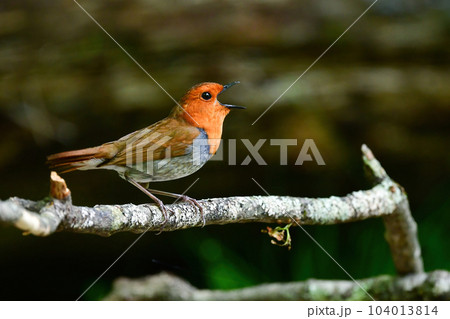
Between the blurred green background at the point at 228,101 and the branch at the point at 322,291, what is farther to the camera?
the blurred green background at the point at 228,101

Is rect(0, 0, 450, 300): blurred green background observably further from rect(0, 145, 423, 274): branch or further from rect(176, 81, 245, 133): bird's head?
rect(176, 81, 245, 133): bird's head

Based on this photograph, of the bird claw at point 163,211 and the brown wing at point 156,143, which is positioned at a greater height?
the brown wing at point 156,143

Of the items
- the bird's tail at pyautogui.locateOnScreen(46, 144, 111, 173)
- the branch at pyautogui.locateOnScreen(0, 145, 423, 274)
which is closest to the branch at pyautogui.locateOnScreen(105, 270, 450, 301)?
the branch at pyautogui.locateOnScreen(0, 145, 423, 274)

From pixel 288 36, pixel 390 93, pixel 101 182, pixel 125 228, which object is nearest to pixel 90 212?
pixel 125 228

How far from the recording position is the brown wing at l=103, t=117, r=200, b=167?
3.61ft

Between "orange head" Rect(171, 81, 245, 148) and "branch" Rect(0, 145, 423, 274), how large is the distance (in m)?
0.20

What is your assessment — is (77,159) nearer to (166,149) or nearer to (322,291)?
(166,149)

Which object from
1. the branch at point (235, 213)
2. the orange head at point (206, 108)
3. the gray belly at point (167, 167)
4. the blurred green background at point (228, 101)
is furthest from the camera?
the blurred green background at point (228, 101)

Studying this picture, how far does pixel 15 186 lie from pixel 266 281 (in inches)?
39.1

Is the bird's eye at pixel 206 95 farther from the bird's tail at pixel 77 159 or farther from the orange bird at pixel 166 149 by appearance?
the bird's tail at pixel 77 159

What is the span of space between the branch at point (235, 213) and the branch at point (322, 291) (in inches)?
2.3

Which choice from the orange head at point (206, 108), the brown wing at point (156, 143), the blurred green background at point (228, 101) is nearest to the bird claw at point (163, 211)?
the brown wing at point (156, 143)

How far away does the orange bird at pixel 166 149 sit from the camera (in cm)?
108

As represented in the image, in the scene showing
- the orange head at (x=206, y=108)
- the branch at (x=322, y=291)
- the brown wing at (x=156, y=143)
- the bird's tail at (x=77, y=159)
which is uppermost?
the orange head at (x=206, y=108)
